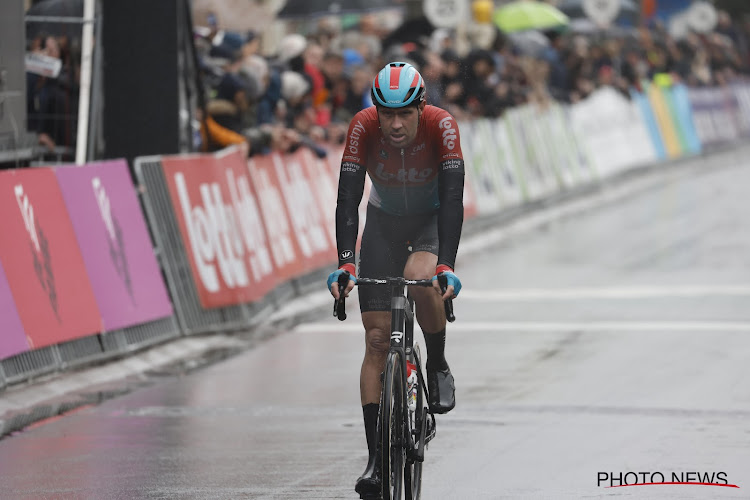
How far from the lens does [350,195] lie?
25.4 feet

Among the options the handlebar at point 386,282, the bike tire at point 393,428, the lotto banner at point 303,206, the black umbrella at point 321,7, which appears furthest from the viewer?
the black umbrella at point 321,7

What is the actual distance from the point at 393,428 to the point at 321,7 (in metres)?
14.6

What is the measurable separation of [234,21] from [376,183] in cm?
1078

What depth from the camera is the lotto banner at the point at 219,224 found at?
→ 1410 centimetres

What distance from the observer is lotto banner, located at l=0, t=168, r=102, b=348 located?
11.4m

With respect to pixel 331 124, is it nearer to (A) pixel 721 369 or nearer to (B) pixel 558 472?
(A) pixel 721 369

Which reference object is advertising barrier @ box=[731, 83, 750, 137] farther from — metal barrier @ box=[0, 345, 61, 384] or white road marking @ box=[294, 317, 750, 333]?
metal barrier @ box=[0, 345, 61, 384]

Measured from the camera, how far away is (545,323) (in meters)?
14.6

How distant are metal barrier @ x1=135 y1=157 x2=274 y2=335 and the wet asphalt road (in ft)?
2.32

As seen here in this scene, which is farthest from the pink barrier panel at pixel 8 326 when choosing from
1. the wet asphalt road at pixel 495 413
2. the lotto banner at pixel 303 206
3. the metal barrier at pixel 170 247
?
the lotto banner at pixel 303 206

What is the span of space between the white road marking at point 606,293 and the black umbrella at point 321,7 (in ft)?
18.8

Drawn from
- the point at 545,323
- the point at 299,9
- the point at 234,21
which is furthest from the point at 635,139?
the point at 545,323

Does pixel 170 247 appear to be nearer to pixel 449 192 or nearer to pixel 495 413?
pixel 495 413

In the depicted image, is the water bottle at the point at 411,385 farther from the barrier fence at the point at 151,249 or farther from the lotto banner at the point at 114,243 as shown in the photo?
the lotto banner at the point at 114,243
